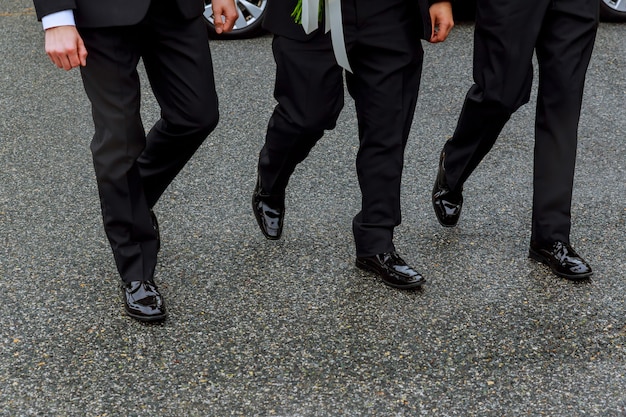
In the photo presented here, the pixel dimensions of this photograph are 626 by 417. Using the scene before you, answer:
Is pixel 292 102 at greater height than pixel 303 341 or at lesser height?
greater

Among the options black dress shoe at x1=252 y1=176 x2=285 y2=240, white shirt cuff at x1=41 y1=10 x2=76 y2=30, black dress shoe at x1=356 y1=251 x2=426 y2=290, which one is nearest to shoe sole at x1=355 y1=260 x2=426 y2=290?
black dress shoe at x1=356 y1=251 x2=426 y2=290

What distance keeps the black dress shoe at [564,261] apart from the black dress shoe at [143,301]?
4.88 ft

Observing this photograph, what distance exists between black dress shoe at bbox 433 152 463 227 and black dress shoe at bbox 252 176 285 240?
674mm

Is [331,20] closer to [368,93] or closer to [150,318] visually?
[368,93]

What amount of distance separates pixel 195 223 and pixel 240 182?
0.53 metres

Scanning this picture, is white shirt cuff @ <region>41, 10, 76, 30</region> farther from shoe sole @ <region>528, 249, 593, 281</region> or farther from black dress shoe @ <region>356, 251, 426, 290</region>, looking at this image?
shoe sole @ <region>528, 249, 593, 281</region>

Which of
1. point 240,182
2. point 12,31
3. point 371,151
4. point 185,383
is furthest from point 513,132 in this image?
point 12,31

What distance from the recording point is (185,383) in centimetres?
309

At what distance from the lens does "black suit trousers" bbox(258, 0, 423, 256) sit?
11.3 feet

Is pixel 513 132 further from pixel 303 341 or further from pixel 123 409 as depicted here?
pixel 123 409

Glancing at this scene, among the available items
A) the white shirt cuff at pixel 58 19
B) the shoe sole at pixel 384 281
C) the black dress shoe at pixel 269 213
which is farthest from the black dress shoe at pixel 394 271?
the white shirt cuff at pixel 58 19

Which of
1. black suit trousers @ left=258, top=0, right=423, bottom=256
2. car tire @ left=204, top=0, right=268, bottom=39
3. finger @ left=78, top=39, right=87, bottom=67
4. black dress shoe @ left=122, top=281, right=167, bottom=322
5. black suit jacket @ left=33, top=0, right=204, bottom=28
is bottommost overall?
car tire @ left=204, top=0, right=268, bottom=39

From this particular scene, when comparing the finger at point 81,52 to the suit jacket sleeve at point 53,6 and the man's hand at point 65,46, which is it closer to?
the man's hand at point 65,46

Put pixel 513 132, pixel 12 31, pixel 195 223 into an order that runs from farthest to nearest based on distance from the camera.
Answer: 1. pixel 12 31
2. pixel 513 132
3. pixel 195 223
